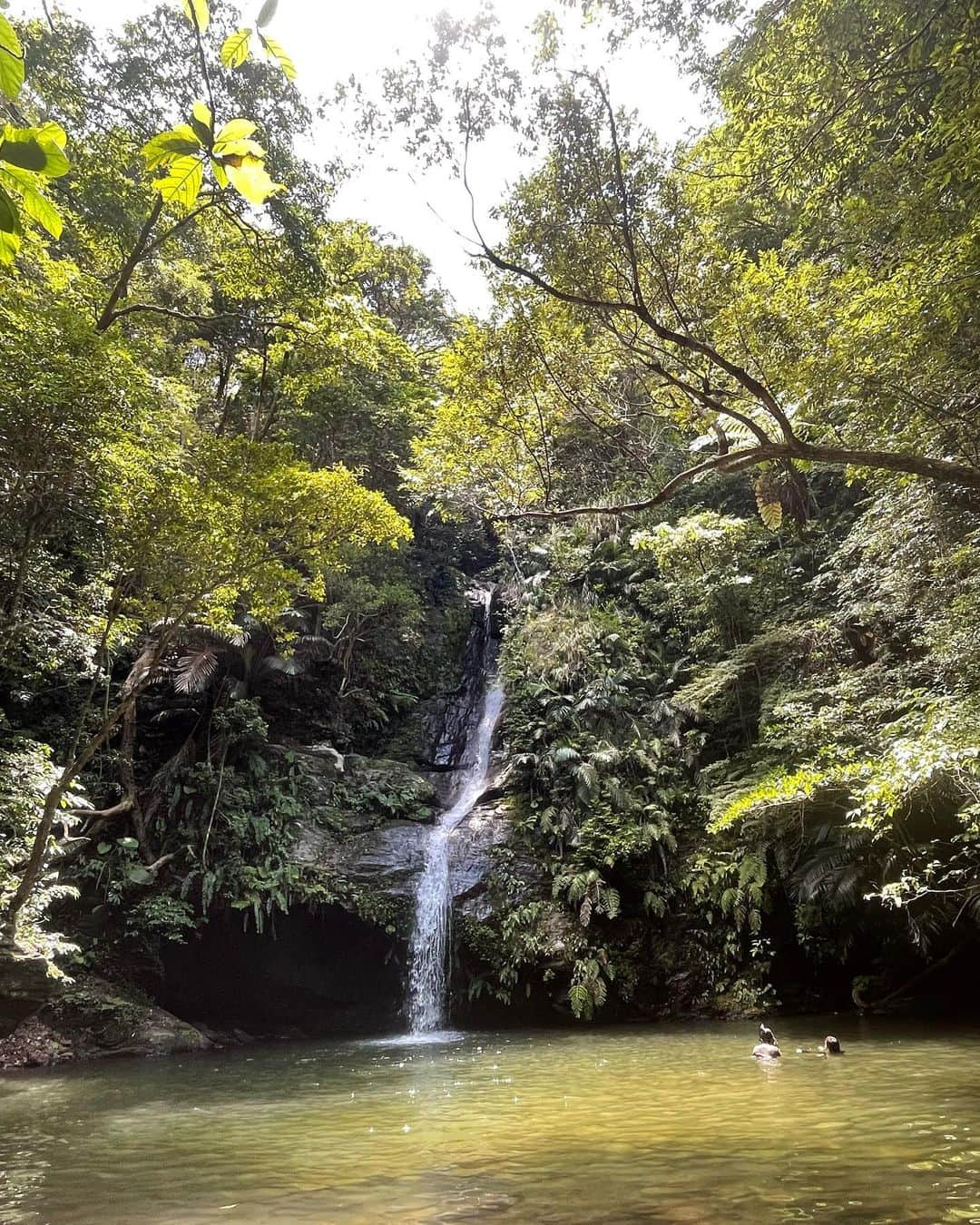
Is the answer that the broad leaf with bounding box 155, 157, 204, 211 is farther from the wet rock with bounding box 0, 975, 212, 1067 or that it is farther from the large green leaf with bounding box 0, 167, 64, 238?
Result: the wet rock with bounding box 0, 975, 212, 1067

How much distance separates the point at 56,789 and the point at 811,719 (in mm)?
9095

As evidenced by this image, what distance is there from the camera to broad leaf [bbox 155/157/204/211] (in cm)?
143

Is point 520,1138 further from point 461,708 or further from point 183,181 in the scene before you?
point 461,708

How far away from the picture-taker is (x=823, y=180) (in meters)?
6.96

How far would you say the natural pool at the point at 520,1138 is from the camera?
398 centimetres

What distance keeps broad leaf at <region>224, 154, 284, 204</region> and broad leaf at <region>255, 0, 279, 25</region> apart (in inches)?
8.6

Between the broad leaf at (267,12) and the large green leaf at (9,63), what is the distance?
473 millimetres

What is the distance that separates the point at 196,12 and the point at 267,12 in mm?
144

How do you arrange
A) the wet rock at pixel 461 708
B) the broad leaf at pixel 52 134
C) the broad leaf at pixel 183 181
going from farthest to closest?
the wet rock at pixel 461 708
the broad leaf at pixel 183 181
the broad leaf at pixel 52 134

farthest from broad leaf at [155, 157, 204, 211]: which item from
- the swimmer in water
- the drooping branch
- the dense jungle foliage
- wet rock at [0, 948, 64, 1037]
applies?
wet rock at [0, 948, 64, 1037]

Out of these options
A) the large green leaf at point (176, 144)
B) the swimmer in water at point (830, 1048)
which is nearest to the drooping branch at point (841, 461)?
the large green leaf at point (176, 144)

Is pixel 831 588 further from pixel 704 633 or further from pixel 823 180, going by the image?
pixel 823 180

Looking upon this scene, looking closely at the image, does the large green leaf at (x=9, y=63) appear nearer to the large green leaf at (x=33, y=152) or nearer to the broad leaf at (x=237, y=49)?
the large green leaf at (x=33, y=152)

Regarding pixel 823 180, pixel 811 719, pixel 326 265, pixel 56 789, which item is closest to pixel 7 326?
pixel 56 789
